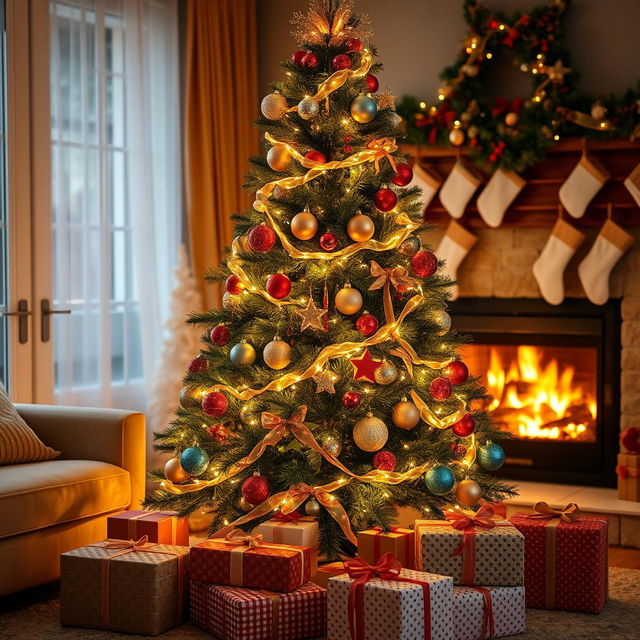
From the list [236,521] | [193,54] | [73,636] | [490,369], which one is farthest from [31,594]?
[193,54]

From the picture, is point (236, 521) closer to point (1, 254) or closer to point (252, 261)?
point (252, 261)

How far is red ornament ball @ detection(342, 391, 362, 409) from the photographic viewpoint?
3.15 metres

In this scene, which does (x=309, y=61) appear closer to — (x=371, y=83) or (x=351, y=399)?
(x=371, y=83)

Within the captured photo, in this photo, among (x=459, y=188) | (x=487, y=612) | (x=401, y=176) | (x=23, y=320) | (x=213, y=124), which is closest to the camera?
(x=487, y=612)

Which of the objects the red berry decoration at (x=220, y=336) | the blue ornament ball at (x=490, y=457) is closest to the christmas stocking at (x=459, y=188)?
the blue ornament ball at (x=490, y=457)

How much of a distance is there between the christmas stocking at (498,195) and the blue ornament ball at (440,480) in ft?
5.86

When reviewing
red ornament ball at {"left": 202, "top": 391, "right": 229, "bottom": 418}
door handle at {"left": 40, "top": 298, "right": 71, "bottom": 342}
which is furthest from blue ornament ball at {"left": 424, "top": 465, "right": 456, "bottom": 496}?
door handle at {"left": 40, "top": 298, "right": 71, "bottom": 342}

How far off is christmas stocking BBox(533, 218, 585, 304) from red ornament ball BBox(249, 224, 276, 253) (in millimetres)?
1771

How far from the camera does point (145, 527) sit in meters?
3.14

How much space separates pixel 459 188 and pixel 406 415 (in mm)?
1791

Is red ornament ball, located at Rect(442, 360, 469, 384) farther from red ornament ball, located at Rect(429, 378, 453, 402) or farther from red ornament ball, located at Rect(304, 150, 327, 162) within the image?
red ornament ball, located at Rect(304, 150, 327, 162)

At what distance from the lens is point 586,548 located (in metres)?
3.09

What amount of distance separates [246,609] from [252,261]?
1.06 m

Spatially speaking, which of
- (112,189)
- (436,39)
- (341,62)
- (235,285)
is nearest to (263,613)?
(235,285)
